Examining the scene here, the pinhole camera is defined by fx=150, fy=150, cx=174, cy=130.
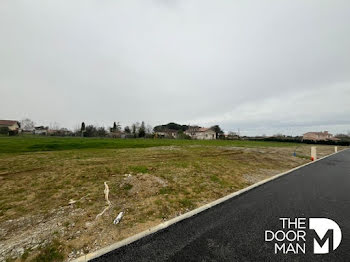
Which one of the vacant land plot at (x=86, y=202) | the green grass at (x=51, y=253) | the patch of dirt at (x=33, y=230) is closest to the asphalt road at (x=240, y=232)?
the vacant land plot at (x=86, y=202)

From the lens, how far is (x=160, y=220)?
3.63 metres

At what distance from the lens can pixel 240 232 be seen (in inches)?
127

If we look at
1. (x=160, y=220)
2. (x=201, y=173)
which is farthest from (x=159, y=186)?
(x=201, y=173)

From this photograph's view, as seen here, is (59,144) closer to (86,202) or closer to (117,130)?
(86,202)

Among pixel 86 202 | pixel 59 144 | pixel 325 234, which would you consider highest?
pixel 59 144

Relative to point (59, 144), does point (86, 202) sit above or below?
below

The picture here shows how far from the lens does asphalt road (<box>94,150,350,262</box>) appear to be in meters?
2.60

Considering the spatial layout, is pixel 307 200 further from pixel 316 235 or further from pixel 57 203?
pixel 57 203

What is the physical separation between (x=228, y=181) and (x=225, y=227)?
3561 mm
